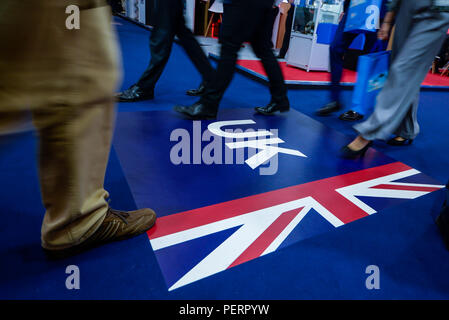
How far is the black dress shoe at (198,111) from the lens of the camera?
2084mm

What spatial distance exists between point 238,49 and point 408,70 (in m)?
0.99

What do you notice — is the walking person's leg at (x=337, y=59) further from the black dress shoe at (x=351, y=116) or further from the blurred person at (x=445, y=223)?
the blurred person at (x=445, y=223)

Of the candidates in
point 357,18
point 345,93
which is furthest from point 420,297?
point 345,93

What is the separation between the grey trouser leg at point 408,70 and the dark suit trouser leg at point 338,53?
29.4 inches

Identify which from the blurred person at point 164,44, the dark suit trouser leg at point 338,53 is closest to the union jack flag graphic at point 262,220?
the dark suit trouser leg at point 338,53

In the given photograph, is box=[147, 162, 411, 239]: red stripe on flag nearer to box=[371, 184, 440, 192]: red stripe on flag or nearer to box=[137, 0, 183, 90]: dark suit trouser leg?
box=[371, 184, 440, 192]: red stripe on flag

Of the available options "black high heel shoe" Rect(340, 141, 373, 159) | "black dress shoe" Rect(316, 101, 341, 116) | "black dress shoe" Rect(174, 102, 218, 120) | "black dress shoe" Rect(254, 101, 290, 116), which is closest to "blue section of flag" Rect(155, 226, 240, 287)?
"black high heel shoe" Rect(340, 141, 373, 159)

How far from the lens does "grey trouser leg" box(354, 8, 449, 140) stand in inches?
56.7

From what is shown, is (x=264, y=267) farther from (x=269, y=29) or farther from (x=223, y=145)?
(x=269, y=29)

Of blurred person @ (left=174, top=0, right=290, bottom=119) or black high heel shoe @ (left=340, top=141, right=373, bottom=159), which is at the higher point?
blurred person @ (left=174, top=0, right=290, bottom=119)

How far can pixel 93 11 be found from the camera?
0.68 meters

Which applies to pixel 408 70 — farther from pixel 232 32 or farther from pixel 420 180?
pixel 232 32

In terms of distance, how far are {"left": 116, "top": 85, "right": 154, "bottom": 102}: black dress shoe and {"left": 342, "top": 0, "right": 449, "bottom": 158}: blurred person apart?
1584 mm

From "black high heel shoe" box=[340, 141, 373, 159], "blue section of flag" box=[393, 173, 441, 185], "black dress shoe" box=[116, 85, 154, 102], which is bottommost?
"blue section of flag" box=[393, 173, 441, 185]
